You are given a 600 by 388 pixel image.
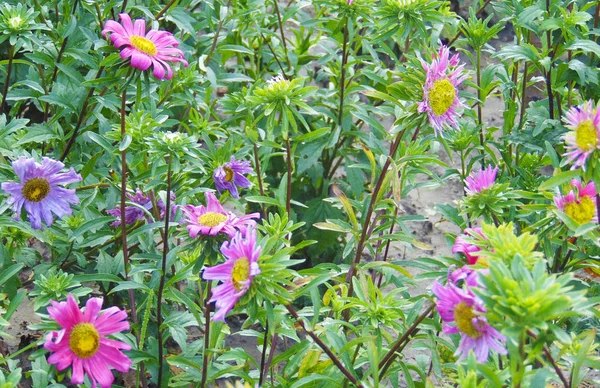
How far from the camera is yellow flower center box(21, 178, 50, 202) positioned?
6.00ft

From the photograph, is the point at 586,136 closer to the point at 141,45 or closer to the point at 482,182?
the point at 482,182

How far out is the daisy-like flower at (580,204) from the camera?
1.74m

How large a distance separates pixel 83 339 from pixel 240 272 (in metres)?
0.36

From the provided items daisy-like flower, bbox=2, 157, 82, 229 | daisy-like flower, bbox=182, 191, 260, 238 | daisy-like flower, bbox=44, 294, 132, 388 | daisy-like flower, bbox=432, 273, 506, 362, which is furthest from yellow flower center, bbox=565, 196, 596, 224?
daisy-like flower, bbox=2, 157, 82, 229

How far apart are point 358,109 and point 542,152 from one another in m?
0.64

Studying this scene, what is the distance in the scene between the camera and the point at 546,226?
1.91 m

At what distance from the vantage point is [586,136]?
1.50m

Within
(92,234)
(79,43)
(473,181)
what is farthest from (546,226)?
(79,43)

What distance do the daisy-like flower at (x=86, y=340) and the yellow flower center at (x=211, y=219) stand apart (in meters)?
0.26

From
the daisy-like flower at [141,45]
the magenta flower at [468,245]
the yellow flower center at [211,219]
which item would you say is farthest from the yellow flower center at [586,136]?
the daisy-like flower at [141,45]

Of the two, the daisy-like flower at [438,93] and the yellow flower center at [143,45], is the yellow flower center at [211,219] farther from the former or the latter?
the daisy-like flower at [438,93]

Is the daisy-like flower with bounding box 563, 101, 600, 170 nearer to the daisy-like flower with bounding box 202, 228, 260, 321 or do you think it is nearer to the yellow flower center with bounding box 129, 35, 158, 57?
the daisy-like flower with bounding box 202, 228, 260, 321

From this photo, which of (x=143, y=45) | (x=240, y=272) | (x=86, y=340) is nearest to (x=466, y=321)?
(x=240, y=272)

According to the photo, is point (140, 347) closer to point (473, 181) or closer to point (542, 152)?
point (473, 181)
